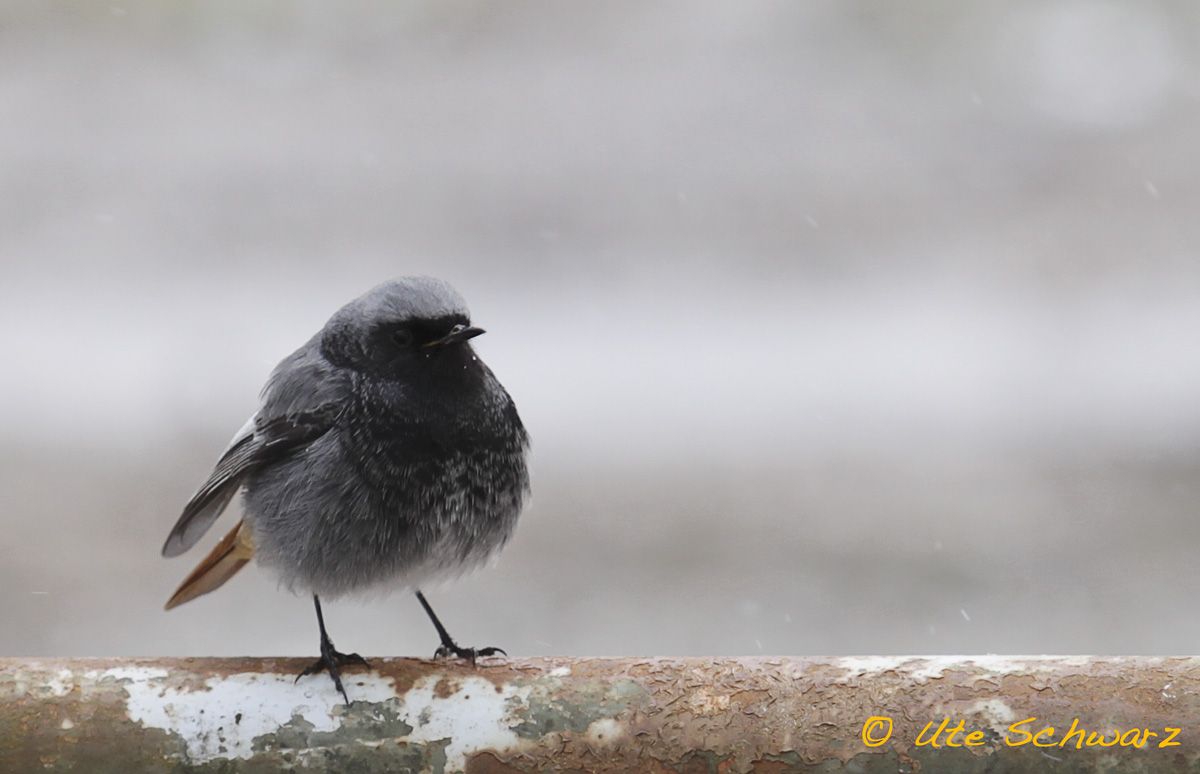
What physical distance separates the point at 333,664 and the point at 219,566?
3.70 feet

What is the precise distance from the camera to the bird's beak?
3420 mm

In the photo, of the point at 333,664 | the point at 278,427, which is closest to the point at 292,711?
the point at 333,664

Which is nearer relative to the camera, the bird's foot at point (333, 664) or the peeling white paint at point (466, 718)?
the peeling white paint at point (466, 718)

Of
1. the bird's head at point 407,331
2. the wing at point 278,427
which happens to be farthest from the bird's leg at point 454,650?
the bird's head at point 407,331

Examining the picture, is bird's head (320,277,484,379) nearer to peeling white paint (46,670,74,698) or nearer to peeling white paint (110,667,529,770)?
peeling white paint (110,667,529,770)

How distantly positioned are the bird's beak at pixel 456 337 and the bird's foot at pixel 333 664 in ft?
2.41

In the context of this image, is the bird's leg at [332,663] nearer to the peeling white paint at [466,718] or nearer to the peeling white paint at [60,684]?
the peeling white paint at [466,718]

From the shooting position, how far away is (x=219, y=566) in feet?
13.2

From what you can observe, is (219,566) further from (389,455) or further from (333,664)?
(333,664)

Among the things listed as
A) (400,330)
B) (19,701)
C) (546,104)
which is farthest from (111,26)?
(19,701)

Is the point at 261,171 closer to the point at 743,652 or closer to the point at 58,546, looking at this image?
the point at 58,546

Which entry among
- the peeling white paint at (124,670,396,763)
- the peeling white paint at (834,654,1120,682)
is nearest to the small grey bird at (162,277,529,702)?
the peeling white paint at (124,670,396,763)

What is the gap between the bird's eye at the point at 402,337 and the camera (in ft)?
11.7

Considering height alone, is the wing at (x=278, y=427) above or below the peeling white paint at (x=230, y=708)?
above
